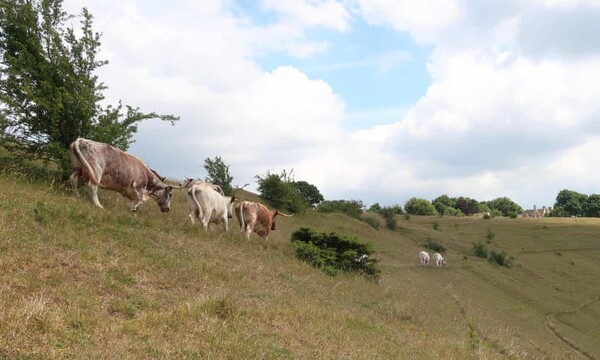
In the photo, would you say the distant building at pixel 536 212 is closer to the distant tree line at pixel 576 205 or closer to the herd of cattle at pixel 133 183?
the distant tree line at pixel 576 205

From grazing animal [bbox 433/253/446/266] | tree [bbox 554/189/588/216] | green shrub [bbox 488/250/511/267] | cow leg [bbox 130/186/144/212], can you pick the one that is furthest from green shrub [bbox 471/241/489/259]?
tree [bbox 554/189/588/216]

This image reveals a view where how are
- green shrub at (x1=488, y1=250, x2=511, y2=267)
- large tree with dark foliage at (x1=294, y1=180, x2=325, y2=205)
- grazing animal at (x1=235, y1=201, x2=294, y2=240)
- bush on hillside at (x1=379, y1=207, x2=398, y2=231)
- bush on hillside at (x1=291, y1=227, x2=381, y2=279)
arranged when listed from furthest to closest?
large tree with dark foliage at (x1=294, y1=180, x2=325, y2=205), bush on hillside at (x1=379, y1=207, x2=398, y2=231), green shrub at (x1=488, y1=250, x2=511, y2=267), bush on hillside at (x1=291, y1=227, x2=381, y2=279), grazing animal at (x1=235, y1=201, x2=294, y2=240)

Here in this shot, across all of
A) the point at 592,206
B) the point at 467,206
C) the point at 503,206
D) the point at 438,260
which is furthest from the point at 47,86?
the point at 503,206

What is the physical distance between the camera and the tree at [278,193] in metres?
39.6

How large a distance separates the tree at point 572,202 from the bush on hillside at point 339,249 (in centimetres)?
14762

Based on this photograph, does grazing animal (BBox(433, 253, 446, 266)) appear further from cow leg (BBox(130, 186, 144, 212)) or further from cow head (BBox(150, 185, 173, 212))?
cow leg (BBox(130, 186, 144, 212))

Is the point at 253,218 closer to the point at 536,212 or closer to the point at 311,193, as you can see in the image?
the point at 311,193

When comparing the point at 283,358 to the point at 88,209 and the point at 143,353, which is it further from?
the point at 88,209

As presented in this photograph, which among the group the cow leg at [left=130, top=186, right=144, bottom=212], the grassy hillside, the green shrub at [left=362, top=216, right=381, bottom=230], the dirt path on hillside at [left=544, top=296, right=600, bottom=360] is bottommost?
the dirt path on hillside at [left=544, top=296, right=600, bottom=360]

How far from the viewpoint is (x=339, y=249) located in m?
22.2

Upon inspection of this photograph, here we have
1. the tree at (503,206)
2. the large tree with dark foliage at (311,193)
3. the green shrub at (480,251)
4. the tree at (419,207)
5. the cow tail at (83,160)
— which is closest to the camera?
the cow tail at (83,160)

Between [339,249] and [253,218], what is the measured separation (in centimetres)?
463

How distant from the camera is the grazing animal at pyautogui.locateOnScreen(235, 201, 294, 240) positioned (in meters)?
20.3

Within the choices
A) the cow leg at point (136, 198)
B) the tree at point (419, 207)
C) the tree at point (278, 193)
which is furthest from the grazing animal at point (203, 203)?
the tree at point (419, 207)
